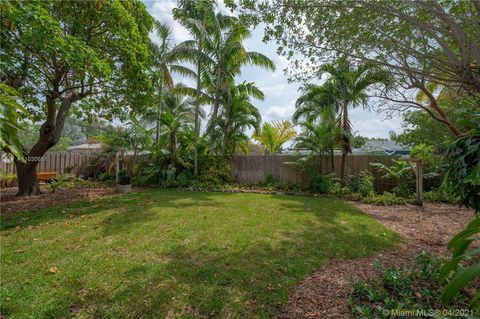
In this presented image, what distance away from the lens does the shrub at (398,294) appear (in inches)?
82.9

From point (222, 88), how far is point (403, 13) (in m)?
7.92

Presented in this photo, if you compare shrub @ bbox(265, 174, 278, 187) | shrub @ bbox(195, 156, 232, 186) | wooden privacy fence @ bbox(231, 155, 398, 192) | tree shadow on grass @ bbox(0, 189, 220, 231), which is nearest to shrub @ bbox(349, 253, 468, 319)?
tree shadow on grass @ bbox(0, 189, 220, 231)

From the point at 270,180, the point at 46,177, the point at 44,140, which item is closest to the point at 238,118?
the point at 270,180

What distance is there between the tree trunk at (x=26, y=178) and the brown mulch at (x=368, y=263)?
29.0 ft

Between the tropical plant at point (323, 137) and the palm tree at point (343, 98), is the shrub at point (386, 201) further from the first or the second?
the tropical plant at point (323, 137)

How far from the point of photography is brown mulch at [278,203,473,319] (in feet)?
7.61

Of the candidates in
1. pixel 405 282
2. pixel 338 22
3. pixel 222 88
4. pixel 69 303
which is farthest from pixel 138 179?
pixel 405 282

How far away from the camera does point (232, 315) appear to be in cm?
223

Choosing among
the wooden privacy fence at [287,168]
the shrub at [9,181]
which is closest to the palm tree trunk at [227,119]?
the wooden privacy fence at [287,168]

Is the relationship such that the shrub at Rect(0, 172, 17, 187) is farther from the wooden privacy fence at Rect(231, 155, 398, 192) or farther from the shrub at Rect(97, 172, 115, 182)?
the wooden privacy fence at Rect(231, 155, 398, 192)

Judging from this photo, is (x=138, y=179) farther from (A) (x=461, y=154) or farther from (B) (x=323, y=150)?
(A) (x=461, y=154)

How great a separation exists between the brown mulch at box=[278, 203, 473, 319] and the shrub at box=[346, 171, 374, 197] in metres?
2.01

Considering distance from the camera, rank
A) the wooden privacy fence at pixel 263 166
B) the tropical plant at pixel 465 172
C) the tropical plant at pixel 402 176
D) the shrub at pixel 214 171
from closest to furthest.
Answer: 1. the tropical plant at pixel 465 172
2. the tropical plant at pixel 402 176
3. the wooden privacy fence at pixel 263 166
4. the shrub at pixel 214 171

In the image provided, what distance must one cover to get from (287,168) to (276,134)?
281 cm
